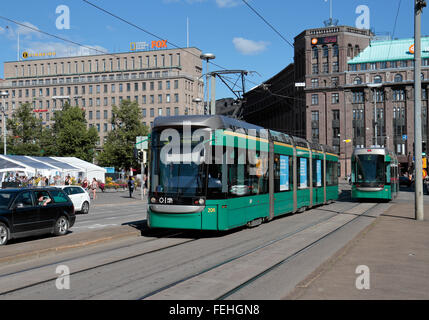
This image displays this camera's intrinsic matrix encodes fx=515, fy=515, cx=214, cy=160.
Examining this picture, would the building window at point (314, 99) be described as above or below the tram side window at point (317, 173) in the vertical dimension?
above

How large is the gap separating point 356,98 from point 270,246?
8081cm

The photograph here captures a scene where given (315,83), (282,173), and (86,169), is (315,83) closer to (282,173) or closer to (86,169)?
(86,169)

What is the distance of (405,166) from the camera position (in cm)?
8700

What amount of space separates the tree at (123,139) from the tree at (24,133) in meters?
8.28

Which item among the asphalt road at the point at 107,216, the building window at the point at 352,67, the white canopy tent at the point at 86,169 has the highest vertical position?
the building window at the point at 352,67

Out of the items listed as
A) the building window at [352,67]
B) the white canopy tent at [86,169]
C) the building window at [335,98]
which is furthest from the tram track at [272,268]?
the building window at [352,67]

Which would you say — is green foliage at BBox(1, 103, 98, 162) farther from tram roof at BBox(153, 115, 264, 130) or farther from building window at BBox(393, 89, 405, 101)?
building window at BBox(393, 89, 405, 101)

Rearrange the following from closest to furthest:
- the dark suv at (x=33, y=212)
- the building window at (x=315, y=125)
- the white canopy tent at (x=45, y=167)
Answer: the dark suv at (x=33, y=212) < the white canopy tent at (x=45, y=167) < the building window at (x=315, y=125)

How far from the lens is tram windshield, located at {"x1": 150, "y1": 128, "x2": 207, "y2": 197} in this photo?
12906mm

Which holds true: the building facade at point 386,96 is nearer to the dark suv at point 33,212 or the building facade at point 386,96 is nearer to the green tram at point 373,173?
the green tram at point 373,173

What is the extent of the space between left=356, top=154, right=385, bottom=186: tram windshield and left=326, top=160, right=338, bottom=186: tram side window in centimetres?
141

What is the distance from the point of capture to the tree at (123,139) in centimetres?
6488

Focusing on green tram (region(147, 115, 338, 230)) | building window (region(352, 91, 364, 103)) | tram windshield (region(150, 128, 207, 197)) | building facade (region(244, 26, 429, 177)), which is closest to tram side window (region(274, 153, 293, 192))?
green tram (region(147, 115, 338, 230))

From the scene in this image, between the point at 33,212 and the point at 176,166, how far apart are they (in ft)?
13.3
